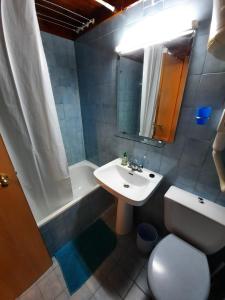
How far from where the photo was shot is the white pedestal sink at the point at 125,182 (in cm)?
114

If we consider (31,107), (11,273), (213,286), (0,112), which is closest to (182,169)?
(213,286)

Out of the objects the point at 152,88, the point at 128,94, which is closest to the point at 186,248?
the point at 152,88

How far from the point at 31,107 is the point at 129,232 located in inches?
62.2

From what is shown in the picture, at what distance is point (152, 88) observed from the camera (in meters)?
1.12

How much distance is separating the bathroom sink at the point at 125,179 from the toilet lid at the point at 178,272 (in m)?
0.41

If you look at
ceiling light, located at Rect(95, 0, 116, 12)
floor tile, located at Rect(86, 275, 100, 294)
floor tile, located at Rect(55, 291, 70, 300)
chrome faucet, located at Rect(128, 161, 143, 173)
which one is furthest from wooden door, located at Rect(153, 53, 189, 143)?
floor tile, located at Rect(55, 291, 70, 300)

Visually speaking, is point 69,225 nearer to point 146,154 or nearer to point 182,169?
point 146,154

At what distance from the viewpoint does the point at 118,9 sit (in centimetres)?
112

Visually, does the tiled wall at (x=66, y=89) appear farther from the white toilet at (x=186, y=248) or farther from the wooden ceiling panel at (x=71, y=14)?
the white toilet at (x=186, y=248)

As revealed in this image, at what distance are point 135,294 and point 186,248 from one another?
1.90 feet

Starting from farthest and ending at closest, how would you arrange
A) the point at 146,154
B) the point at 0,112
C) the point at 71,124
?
the point at 71,124 < the point at 146,154 < the point at 0,112

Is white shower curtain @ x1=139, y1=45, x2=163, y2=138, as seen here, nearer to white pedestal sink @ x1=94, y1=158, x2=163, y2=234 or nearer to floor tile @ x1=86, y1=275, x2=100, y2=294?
white pedestal sink @ x1=94, y1=158, x2=163, y2=234

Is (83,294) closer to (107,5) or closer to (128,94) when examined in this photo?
(128,94)

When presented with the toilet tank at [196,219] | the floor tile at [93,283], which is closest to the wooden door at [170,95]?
the toilet tank at [196,219]
